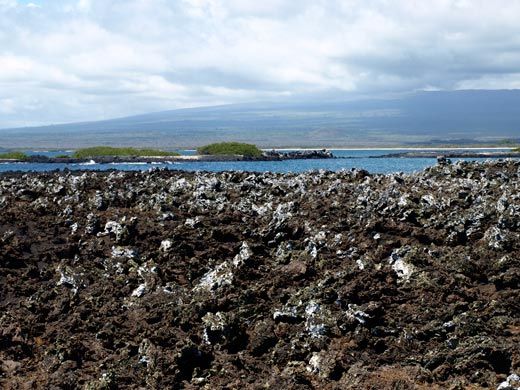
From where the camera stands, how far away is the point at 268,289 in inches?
634

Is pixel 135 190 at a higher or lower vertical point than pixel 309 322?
higher

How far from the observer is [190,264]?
18031 mm

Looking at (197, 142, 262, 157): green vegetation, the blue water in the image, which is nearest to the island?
(197, 142, 262, 157): green vegetation

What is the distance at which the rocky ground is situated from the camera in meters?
13.1

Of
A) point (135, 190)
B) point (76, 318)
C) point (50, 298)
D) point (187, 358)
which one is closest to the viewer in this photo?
point (187, 358)

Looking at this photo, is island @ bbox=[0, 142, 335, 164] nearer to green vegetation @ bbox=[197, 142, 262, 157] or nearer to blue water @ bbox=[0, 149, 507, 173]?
green vegetation @ bbox=[197, 142, 262, 157]

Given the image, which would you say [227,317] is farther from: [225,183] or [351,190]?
[225,183]

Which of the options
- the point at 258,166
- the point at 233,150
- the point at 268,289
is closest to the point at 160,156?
the point at 233,150

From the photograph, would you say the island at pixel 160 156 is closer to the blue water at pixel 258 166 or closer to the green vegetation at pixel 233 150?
the green vegetation at pixel 233 150

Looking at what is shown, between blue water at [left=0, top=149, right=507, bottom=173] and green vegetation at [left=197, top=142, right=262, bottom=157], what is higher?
green vegetation at [left=197, top=142, right=262, bottom=157]

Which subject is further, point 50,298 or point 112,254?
point 112,254

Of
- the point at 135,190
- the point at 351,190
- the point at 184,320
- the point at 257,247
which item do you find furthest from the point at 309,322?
the point at 135,190

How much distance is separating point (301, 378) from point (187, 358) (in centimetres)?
217

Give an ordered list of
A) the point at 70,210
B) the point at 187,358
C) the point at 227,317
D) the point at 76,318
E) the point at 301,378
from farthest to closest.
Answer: the point at 70,210 → the point at 76,318 → the point at 227,317 → the point at 187,358 → the point at 301,378
